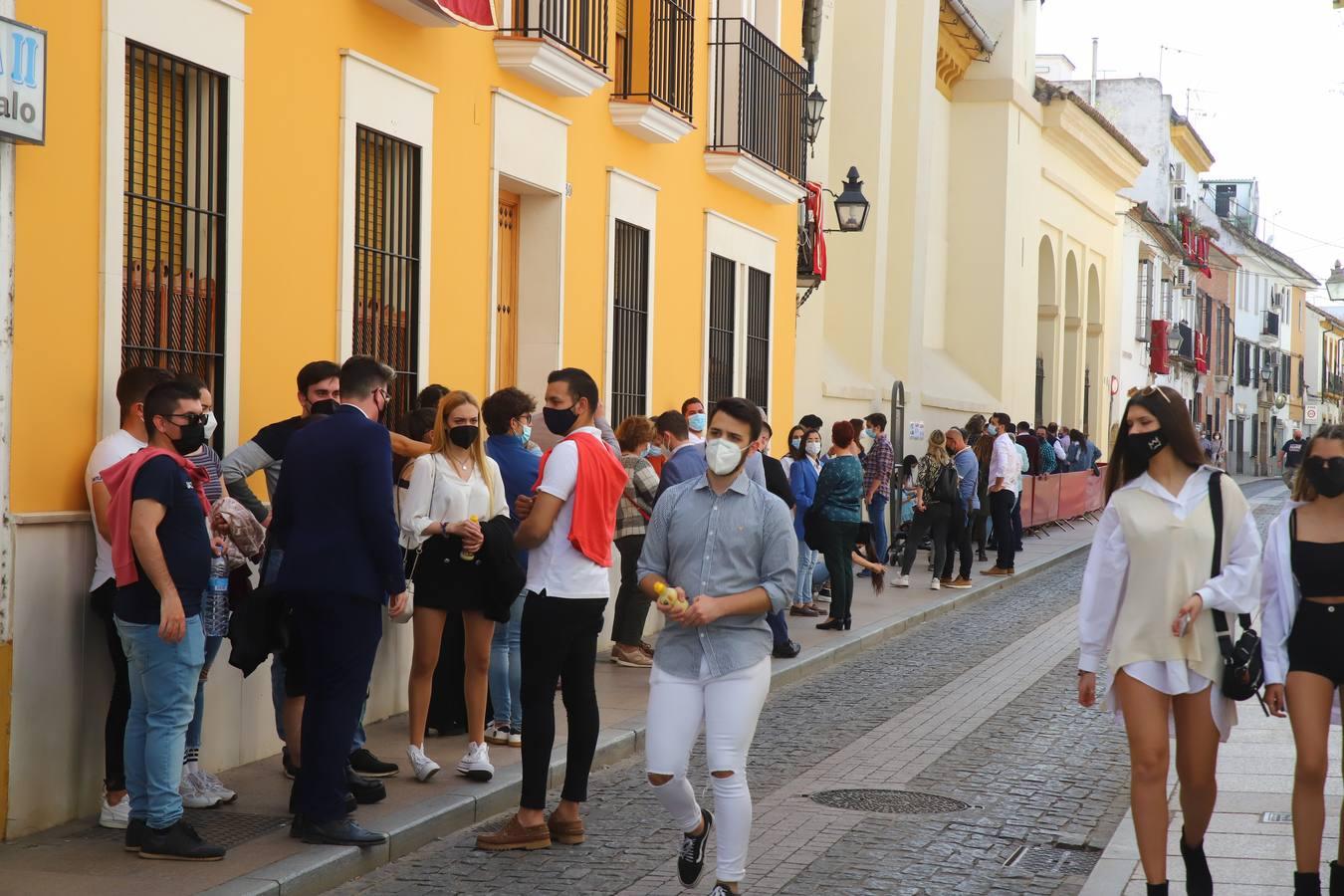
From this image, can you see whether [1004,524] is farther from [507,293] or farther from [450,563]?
[450,563]

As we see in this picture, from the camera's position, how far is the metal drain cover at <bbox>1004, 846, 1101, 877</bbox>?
7.12 meters

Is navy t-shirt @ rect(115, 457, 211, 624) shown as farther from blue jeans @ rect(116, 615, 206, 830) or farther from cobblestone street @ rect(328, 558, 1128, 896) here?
cobblestone street @ rect(328, 558, 1128, 896)

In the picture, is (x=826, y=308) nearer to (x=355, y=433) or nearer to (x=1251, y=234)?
(x=355, y=433)

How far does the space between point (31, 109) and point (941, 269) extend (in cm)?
2749

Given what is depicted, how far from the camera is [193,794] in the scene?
Result: 755cm

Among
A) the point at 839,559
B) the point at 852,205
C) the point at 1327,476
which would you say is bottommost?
the point at 839,559

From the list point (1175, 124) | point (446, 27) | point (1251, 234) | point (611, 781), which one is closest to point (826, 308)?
point (446, 27)

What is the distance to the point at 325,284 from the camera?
9.69 meters

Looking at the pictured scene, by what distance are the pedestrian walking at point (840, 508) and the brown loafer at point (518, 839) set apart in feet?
25.0

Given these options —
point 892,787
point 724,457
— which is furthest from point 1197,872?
point 892,787

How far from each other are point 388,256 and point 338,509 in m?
3.91

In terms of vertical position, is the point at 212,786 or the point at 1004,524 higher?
the point at 1004,524

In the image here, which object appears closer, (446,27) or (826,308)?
(446,27)

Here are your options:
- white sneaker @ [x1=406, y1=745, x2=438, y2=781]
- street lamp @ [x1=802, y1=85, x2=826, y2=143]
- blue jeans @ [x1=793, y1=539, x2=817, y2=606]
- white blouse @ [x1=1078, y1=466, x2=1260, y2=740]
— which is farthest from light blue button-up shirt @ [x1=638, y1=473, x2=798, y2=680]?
street lamp @ [x1=802, y1=85, x2=826, y2=143]
